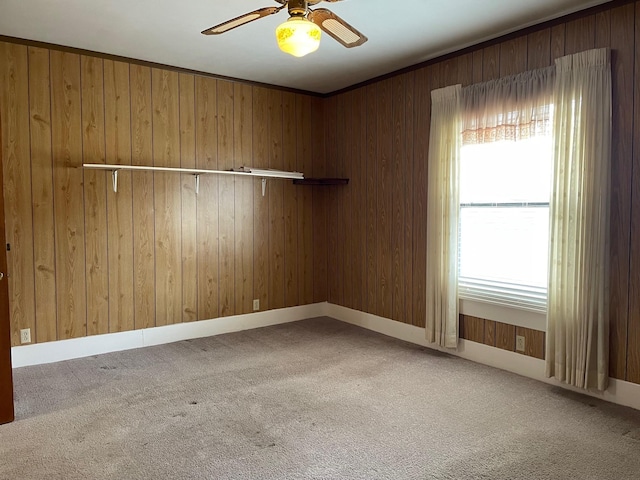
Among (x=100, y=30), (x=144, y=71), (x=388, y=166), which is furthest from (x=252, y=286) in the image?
(x=100, y=30)

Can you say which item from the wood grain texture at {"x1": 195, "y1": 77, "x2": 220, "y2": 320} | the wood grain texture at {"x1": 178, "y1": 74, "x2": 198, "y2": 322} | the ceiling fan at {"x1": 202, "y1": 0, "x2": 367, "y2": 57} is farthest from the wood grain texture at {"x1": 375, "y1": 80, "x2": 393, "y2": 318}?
the ceiling fan at {"x1": 202, "y1": 0, "x2": 367, "y2": 57}

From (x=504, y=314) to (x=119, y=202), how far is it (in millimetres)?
3422

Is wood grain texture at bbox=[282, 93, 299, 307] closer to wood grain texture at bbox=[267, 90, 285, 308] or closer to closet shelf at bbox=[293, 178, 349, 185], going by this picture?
→ wood grain texture at bbox=[267, 90, 285, 308]

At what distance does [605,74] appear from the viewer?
3.02 metres

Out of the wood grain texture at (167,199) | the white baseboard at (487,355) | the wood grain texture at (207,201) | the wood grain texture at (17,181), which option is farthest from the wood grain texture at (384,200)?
the wood grain texture at (17,181)

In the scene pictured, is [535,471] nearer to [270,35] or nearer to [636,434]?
[636,434]

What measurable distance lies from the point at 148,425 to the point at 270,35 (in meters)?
2.89

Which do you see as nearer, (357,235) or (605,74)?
(605,74)

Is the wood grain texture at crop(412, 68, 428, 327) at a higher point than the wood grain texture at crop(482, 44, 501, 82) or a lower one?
lower

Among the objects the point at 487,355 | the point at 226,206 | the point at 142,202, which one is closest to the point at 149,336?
the point at 142,202

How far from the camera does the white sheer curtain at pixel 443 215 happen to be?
3953 millimetres

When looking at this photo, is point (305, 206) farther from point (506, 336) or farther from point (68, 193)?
point (506, 336)

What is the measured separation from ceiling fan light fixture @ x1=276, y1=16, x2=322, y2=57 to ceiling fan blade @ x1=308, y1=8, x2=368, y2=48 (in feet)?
0.24

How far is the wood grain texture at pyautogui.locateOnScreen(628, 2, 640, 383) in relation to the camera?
2.92m
